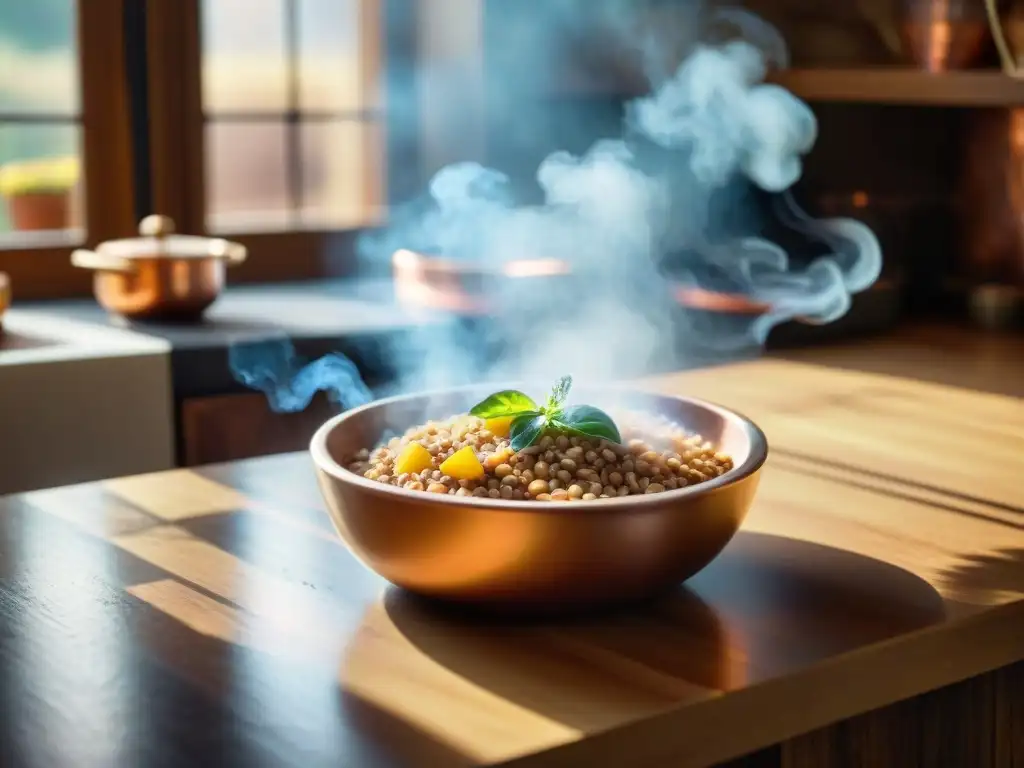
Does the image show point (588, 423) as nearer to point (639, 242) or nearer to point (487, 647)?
point (487, 647)

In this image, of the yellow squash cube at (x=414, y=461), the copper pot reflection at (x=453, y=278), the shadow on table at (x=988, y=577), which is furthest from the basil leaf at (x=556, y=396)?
the copper pot reflection at (x=453, y=278)

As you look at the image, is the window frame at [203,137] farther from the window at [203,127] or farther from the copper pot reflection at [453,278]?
the copper pot reflection at [453,278]

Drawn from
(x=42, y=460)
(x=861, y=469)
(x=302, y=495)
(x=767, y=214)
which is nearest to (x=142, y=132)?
(x=42, y=460)

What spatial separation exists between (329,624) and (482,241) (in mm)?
1895

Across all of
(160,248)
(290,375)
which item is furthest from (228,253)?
(290,375)

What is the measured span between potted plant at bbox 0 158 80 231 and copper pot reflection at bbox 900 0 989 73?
65.0 inches

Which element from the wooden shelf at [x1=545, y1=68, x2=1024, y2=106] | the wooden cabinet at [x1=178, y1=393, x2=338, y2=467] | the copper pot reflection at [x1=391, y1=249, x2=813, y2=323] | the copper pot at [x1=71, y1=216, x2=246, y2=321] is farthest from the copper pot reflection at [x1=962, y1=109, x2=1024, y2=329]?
the copper pot at [x1=71, y1=216, x2=246, y2=321]

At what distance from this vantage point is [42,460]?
2154 mm

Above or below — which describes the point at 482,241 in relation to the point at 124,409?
above

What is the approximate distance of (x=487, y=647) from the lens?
1068 mm

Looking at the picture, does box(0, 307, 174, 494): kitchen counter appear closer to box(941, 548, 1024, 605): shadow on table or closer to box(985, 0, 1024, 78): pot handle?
box(941, 548, 1024, 605): shadow on table

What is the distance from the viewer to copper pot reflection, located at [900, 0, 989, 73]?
2598 millimetres

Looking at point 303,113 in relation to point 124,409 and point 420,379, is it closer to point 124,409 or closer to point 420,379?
point 420,379

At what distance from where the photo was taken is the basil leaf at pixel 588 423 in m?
1.14
